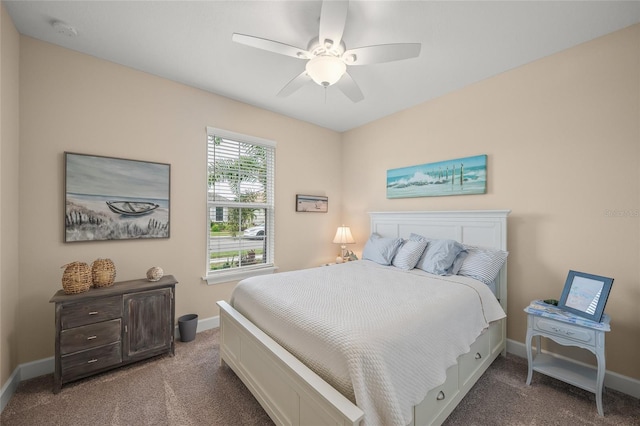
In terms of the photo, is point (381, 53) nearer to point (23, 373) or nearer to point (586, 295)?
point (586, 295)

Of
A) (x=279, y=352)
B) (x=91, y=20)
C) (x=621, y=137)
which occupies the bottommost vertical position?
(x=279, y=352)

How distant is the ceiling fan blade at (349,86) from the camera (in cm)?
218

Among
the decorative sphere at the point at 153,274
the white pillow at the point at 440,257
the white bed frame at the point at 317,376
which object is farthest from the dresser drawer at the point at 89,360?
the white pillow at the point at 440,257

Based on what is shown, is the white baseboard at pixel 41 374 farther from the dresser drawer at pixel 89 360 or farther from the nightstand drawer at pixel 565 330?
the nightstand drawer at pixel 565 330

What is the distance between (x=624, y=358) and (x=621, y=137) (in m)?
1.72

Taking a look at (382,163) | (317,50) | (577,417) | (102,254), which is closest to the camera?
(577,417)

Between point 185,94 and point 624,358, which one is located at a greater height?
point 185,94

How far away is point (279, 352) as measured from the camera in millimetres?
1573

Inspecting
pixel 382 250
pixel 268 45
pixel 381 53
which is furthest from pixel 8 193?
pixel 382 250

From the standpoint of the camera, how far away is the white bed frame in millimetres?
1287

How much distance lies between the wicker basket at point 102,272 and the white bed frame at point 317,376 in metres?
1.01

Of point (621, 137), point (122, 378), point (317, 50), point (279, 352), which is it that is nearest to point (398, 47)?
point (317, 50)

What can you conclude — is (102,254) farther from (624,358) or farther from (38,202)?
(624,358)

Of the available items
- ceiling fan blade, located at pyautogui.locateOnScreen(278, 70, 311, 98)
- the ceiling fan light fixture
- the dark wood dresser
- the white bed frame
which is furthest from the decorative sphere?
the ceiling fan light fixture
